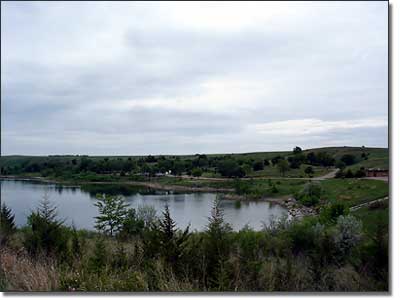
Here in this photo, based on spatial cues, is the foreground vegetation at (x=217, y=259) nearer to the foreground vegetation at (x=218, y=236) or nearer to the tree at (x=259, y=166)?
the foreground vegetation at (x=218, y=236)

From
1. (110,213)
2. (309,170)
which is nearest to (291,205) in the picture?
(309,170)

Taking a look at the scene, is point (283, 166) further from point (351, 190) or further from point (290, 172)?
point (351, 190)

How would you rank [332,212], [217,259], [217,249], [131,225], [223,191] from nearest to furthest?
[217,259] < [217,249] < [332,212] < [223,191] < [131,225]

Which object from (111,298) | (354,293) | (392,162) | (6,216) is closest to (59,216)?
(6,216)

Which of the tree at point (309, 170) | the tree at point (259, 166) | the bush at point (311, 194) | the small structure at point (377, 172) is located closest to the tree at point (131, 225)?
the tree at point (259, 166)

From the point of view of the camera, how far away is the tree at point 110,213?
15.9ft

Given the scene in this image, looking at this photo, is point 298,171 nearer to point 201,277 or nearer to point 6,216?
point 201,277

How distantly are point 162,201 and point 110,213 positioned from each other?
1.09 metres

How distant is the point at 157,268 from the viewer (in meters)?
2.89

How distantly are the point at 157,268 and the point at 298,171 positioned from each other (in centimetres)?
183

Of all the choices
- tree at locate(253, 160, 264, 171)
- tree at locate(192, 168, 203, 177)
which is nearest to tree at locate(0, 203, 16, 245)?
tree at locate(192, 168, 203, 177)

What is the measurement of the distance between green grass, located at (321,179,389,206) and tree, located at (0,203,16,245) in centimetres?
358

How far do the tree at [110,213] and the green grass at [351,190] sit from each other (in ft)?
9.05

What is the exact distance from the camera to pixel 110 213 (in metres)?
5.04
